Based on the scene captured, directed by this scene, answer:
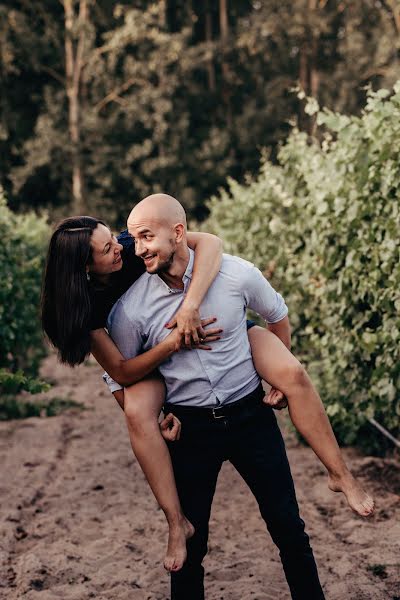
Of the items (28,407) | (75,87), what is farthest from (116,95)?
(28,407)

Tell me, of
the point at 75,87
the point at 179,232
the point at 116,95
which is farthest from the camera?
the point at 116,95

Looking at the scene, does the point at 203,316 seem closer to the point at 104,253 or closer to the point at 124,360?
the point at 124,360

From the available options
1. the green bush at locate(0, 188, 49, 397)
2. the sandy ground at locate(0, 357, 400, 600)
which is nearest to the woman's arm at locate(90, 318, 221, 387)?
the sandy ground at locate(0, 357, 400, 600)

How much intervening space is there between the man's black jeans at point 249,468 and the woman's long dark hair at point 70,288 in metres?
0.51

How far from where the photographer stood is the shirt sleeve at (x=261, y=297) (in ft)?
11.3

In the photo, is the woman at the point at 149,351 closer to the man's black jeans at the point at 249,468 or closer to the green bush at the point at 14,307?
the man's black jeans at the point at 249,468

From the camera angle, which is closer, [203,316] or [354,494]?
[203,316]

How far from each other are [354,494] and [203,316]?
0.98 meters

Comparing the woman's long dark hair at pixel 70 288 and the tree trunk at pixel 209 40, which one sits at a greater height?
the tree trunk at pixel 209 40

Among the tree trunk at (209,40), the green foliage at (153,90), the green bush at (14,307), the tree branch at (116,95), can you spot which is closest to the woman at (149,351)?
the green bush at (14,307)

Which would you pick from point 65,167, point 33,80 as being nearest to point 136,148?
point 65,167

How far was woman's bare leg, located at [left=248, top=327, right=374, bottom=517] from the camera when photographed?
11.1 feet

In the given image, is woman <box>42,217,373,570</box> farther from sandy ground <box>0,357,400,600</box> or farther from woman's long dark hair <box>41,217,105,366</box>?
sandy ground <box>0,357,400,600</box>

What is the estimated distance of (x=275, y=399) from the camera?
3443 millimetres
